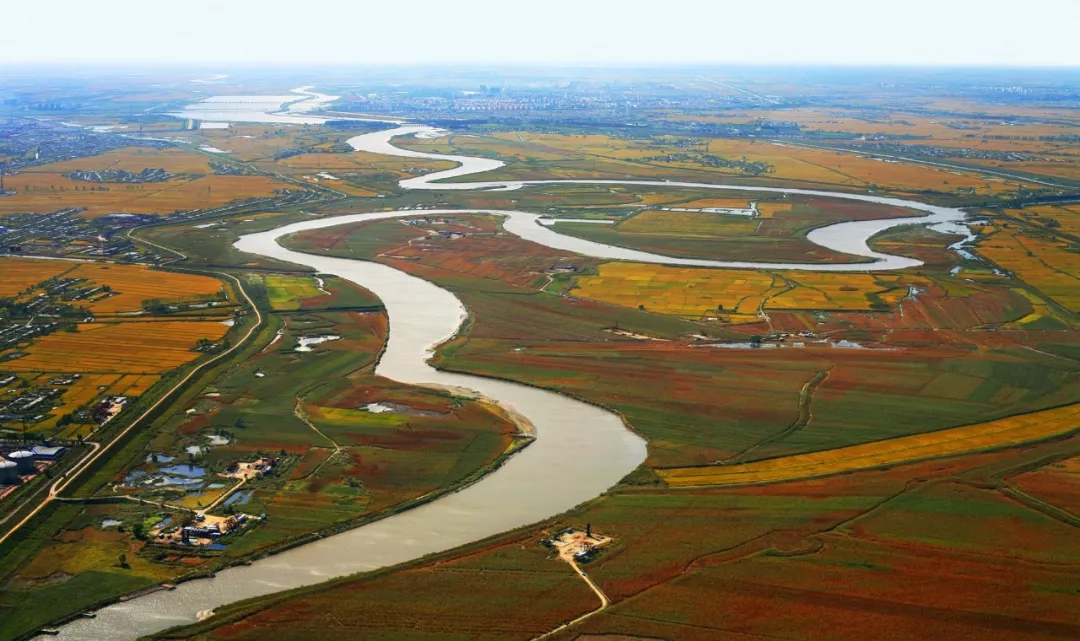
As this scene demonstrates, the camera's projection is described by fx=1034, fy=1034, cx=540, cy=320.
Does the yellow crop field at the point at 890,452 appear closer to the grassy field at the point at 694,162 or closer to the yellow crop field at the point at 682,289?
the yellow crop field at the point at 682,289

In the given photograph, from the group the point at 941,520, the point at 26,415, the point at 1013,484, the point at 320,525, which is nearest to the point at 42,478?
the point at 26,415

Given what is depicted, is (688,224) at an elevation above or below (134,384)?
above

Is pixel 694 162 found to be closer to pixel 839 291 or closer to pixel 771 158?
pixel 771 158

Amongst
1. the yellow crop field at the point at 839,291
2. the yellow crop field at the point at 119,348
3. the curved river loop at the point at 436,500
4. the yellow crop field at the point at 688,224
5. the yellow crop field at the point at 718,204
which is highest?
the yellow crop field at the point at 718,204

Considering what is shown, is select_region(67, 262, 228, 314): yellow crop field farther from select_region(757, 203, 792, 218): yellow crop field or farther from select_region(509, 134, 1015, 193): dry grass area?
select_region(509, 134, 1015, 193): dry grass area

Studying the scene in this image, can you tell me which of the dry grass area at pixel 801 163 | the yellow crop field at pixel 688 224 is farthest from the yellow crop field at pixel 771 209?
the dry grass area at pixel 801 163

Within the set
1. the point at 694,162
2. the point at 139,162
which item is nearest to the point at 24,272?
the point at 139,162
